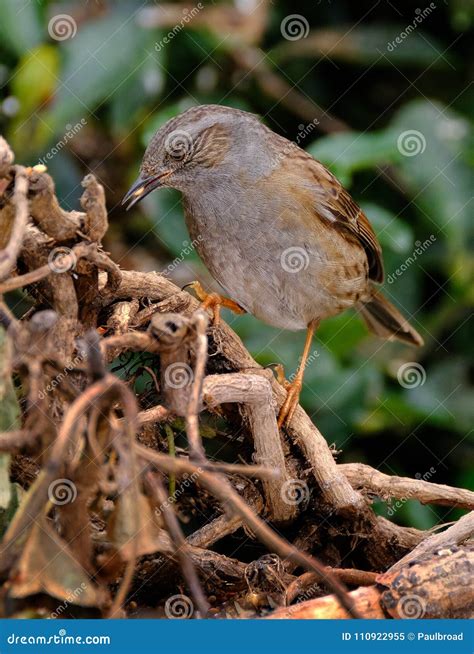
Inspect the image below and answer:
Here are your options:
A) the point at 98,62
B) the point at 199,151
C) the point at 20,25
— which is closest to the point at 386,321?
the point at 199,151

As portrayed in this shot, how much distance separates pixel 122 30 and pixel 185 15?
16.8 inches

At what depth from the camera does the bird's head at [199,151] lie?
369 centimetres

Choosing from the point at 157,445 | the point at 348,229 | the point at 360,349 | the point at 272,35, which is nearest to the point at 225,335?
the point at 157,445

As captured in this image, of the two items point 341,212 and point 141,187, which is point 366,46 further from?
point 141,187

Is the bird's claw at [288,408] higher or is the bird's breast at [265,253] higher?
the bird's breast at [265,253]

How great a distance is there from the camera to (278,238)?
3.84 metres

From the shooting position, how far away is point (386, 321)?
5.00 metres

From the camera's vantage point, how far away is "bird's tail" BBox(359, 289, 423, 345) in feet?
16.3

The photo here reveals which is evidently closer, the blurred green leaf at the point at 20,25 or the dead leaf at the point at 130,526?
the dead leaf at the point at 130,526

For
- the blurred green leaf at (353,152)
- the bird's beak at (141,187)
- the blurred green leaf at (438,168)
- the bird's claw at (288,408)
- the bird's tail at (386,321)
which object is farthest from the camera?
the bird's tail at (386,321)

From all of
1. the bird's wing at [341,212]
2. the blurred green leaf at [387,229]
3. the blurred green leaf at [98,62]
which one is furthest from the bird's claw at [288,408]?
the blurred green leaf at [98,62]

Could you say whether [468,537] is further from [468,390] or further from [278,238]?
[468,390]

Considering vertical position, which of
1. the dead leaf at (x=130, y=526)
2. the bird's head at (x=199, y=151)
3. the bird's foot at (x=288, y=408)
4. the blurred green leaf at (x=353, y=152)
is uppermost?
the blurred green leaf at (x=353, y=152)

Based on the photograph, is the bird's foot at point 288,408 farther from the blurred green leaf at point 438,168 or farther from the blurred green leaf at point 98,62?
the blurred green leaf at point 98,62
